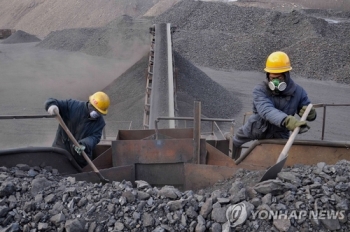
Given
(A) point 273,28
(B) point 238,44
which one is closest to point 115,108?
(B) point 238,44

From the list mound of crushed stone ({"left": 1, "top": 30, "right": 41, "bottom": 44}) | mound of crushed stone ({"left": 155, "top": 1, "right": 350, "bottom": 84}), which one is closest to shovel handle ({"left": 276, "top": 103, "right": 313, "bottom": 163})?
mound of crushed stone ({"left": 155, "top": 1, "right": 350, "bottom": 84})

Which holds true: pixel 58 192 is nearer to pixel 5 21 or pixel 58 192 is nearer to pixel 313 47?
pixel 313 47

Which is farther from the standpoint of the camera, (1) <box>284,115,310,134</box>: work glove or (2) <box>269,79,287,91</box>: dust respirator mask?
(2) <box>269,79,287,91</box>: dust respirator mask

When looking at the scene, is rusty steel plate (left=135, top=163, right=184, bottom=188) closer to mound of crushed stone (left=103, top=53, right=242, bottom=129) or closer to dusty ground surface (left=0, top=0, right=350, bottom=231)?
dusty ground surface (left=0, top=0, right=350, bottom=231)

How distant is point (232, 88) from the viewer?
50.1ft

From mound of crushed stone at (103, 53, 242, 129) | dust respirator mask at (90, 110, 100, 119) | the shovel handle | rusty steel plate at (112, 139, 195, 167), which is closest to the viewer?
the shovel handle

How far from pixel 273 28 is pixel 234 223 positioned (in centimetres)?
2105

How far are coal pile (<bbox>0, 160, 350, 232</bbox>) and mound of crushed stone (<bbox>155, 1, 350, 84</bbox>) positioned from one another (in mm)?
14264

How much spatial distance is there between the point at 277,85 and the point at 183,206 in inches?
68.6

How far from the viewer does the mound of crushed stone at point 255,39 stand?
58.0ft

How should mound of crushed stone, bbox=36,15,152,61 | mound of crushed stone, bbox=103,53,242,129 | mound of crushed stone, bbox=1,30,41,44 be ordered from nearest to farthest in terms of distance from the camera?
mound of crushed stone, bbox=103,53,242,129
mound of crushed stone, bbox=36,15,152,61
mound of crushed stone, bbox=1,30,41,44

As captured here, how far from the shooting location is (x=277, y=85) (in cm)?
419

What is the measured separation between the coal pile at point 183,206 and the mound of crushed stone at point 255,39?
14.3m

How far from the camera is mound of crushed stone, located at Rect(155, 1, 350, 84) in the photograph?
17.7 meters
